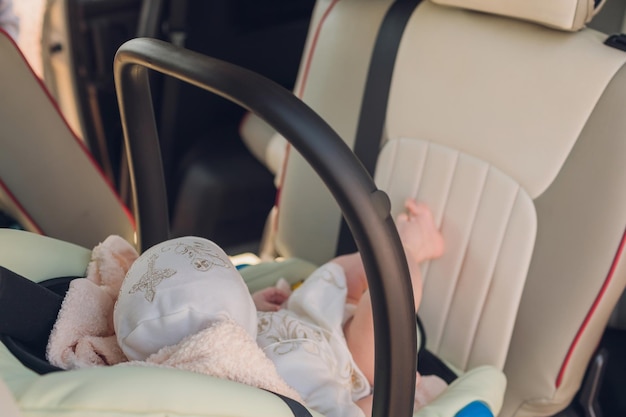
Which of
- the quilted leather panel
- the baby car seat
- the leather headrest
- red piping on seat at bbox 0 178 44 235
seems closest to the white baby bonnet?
the baby car seat

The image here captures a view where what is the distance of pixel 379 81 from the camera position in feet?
4.51

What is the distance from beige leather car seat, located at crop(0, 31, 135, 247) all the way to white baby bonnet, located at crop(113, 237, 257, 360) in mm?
408

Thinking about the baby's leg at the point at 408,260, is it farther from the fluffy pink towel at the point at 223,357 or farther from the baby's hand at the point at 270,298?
the fluffy pink towel at the point at 223,357

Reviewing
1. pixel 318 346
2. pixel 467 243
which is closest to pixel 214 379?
pixel 318 346

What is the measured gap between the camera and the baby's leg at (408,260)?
1104 millimetres

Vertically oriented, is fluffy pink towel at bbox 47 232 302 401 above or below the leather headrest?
below

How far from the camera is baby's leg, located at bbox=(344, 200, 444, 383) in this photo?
110cm

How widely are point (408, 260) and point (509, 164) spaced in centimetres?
22

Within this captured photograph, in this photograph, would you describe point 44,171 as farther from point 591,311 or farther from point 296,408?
point 591,311

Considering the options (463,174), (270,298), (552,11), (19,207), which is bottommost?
(270,298)

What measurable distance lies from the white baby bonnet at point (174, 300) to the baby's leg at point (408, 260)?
0.26 m

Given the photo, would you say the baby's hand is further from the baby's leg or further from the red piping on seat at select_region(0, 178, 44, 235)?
the red piping on seat at select_region(0, 178, 44, 235)

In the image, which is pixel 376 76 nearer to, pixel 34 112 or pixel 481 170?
pixel 481 170

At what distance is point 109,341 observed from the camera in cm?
88
